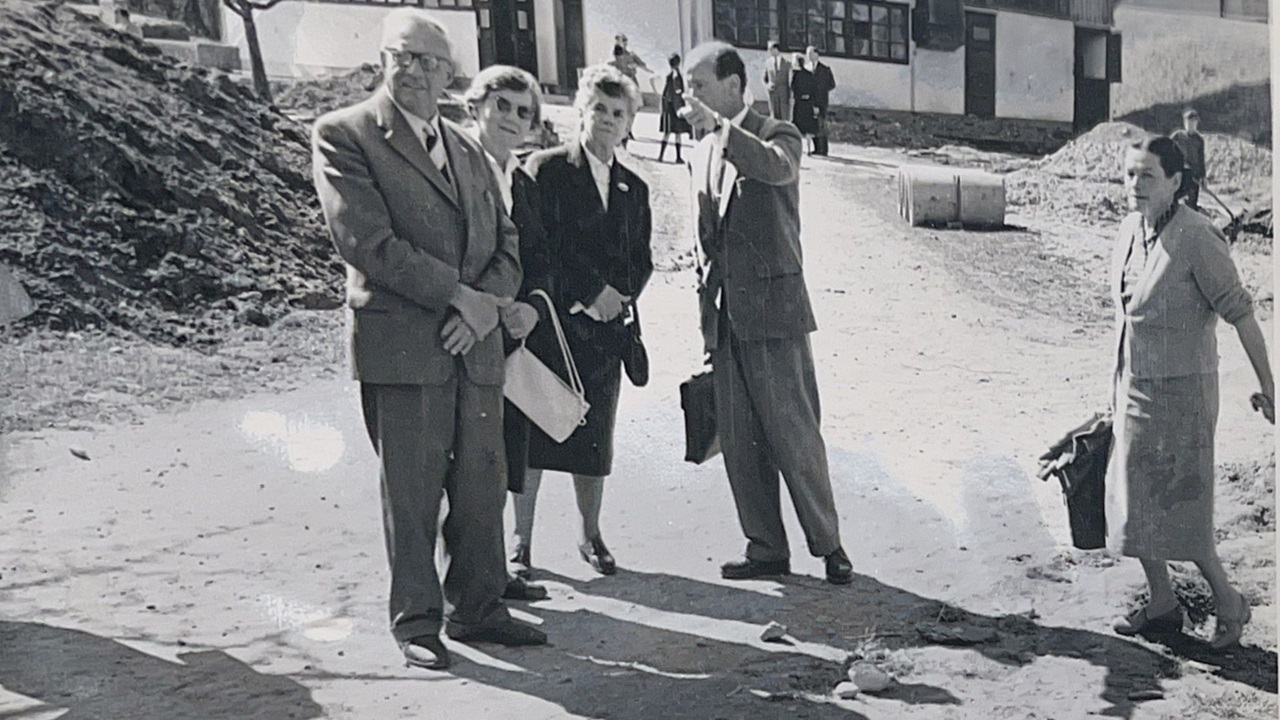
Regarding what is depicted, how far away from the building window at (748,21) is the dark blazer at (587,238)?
407mm

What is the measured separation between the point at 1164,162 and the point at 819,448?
99 centimetres

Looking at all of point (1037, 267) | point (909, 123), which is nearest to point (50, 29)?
point (909, 123)

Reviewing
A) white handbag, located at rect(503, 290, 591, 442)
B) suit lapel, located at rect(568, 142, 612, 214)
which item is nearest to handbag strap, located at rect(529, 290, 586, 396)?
white handbag, located at rect(503, 290, 591, 442)

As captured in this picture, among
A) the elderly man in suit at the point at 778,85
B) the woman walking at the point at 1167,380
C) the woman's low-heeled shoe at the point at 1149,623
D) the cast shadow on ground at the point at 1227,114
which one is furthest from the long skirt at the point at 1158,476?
the elderly man in suit at the point at 778,85

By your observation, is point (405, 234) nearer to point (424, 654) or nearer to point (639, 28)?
point (639, 28)

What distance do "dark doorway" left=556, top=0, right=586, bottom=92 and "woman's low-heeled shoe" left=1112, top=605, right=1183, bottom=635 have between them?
169cm

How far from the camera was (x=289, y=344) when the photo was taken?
3.24 metres

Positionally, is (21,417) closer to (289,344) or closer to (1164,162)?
(289,344)

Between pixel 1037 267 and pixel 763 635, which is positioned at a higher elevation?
pixel 1037 267

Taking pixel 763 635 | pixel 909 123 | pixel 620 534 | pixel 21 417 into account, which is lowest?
pixel 763 635

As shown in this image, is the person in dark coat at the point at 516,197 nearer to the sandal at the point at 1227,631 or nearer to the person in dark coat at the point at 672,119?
the person in dark coat at the point at 672,119

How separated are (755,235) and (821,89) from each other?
13.9 inches

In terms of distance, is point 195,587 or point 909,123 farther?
point 909,123

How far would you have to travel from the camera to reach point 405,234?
3.12 m
